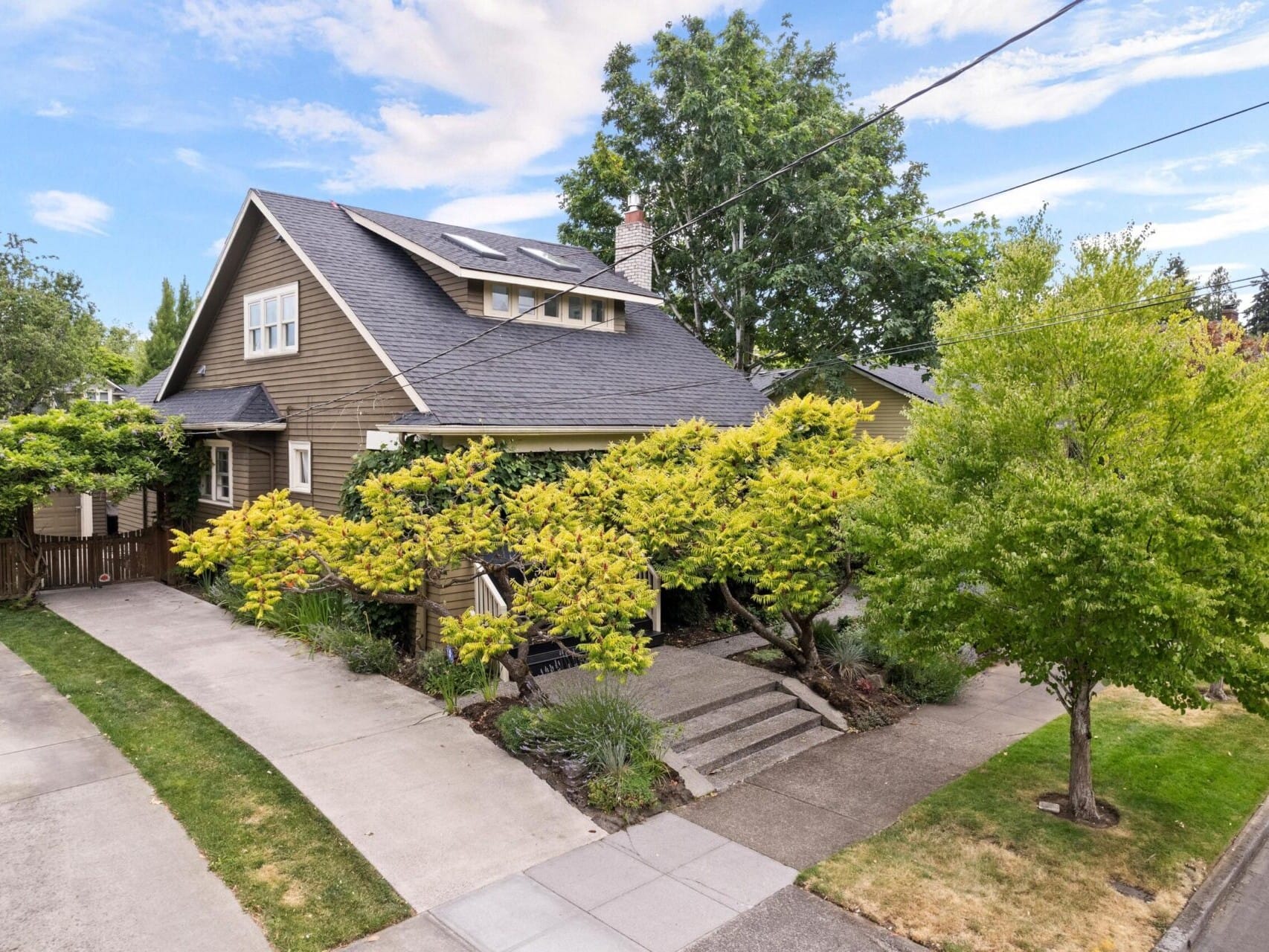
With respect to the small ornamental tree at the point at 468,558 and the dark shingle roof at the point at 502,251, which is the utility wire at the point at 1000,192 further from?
the small ornamental tree at the point at 468,558

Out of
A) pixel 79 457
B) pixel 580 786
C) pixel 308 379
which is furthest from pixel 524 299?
pixel 580 786

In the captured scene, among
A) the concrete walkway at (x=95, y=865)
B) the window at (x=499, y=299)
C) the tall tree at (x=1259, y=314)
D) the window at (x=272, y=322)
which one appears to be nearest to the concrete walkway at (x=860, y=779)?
the concrete walkway at (x=95, y=865)

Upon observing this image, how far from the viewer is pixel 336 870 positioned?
5926 mm

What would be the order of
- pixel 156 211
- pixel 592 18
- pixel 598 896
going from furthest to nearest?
pixel 156 211
pixel 592 18
pixel 598 896

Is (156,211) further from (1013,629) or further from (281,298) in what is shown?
(1013,629)

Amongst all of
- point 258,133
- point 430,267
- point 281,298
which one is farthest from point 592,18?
point 258,133

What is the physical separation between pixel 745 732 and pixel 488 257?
31.9 ft

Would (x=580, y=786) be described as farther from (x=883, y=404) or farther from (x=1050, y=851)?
(x=883, y=404)

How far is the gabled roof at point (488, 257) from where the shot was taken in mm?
13977

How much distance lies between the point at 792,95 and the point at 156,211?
40495 mm

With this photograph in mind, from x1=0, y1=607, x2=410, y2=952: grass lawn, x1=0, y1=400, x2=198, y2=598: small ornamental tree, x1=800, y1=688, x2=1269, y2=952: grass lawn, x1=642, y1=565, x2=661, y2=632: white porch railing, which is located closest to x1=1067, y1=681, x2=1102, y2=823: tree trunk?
x1=800, y1=688, x2=1269, y2=952: grass lawn

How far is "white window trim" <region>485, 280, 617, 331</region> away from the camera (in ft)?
47.7

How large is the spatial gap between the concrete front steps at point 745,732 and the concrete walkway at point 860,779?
0.19 m

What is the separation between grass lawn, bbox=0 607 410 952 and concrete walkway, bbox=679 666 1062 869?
9.99 feet
